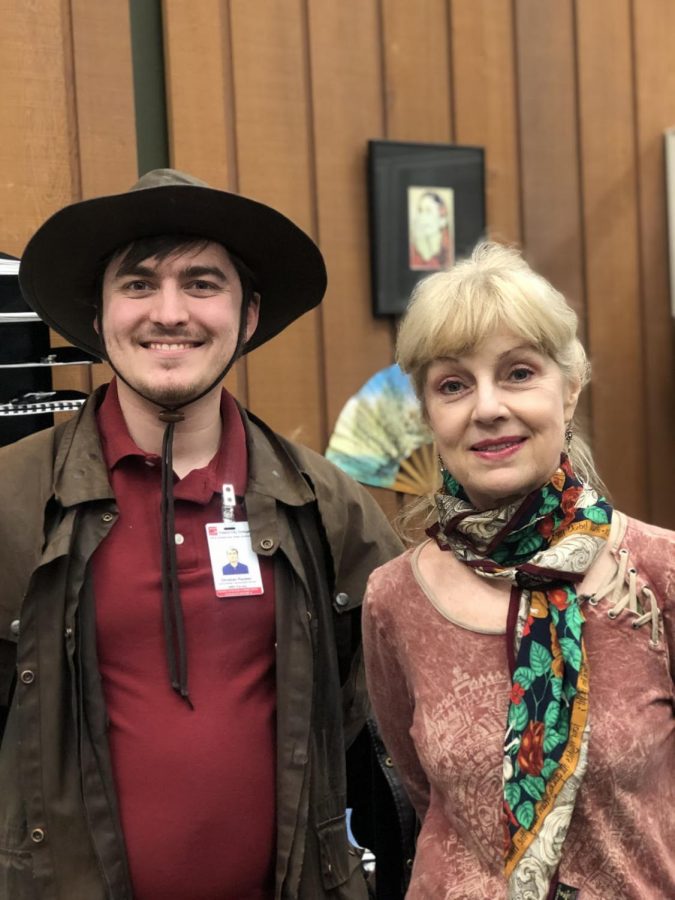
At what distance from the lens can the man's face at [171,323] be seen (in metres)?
1.76

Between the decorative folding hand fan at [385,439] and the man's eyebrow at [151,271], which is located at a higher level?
the man's eyebrow at [151,271]

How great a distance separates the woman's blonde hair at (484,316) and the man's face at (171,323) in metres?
0.36

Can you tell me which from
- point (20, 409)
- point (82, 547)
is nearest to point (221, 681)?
point (82, 547)

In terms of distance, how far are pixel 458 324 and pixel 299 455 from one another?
0.57 metres

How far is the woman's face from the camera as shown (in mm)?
1464

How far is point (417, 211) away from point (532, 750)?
6.55 ft

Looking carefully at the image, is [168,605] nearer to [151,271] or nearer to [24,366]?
[151,271]

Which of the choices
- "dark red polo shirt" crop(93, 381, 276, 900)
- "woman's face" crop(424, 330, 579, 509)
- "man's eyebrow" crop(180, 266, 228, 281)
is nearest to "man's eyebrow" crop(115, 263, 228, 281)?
"man's eyebrow" crop(180, 266, 228, 281)

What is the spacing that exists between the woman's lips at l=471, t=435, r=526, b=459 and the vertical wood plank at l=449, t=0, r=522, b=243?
1.90m

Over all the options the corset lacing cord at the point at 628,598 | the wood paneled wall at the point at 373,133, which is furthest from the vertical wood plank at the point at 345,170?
the corset lacing cord at the point at 628,598

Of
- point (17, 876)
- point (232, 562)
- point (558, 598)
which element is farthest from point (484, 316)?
point (17, 876)

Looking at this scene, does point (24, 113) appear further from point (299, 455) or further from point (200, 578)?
point (200, 578)

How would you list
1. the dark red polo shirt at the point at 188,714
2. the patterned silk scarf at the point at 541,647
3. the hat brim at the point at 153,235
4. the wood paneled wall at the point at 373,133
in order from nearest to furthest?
the patterned silk scarf at the point at 541,647
the dark red polo shirt at the point at 188,714
the hat brim at the point at 153,235
the wood paneled wall at the point at 373,133

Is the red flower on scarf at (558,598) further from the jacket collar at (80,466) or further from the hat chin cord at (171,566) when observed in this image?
the jacket collar at (80,466)
